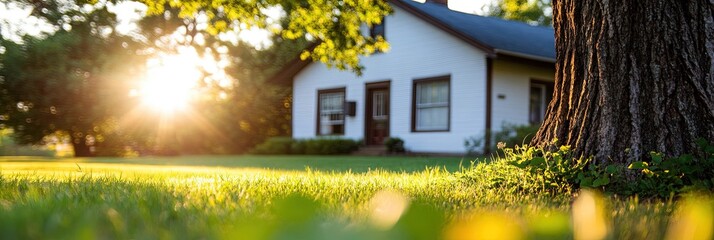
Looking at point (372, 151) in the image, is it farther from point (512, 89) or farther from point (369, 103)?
point (512, 89)

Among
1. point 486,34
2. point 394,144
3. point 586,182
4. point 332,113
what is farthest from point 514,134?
point 586,182

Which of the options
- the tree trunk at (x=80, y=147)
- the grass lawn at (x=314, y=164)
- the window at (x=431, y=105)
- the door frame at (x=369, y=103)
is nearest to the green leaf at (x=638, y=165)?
the grass lawn at (x=314, y=164)

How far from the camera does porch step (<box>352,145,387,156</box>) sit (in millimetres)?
20281

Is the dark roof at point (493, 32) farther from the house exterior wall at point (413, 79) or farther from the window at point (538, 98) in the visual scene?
the window at point (538, 98)

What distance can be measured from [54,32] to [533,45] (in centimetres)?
1808

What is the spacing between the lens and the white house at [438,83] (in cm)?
1836

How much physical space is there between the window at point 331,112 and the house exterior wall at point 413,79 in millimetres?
200

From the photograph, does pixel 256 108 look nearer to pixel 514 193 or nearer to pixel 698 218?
pixel 514 193

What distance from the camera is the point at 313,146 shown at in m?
21.2

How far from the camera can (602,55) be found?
15.6ft

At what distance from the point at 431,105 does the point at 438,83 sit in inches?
26.6

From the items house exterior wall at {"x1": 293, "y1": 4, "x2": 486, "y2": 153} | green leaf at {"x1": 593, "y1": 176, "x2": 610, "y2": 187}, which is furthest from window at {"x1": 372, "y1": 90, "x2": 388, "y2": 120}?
green leaf at {"x1": 593, "y1": 176, "x2": 610, "y2": 187}

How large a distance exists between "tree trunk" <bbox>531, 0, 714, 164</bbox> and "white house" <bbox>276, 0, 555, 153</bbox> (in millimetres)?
12414

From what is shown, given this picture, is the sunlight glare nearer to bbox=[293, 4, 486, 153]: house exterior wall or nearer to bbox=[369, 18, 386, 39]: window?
bbox=[293, 4, 486, 153]: house exterior wall
